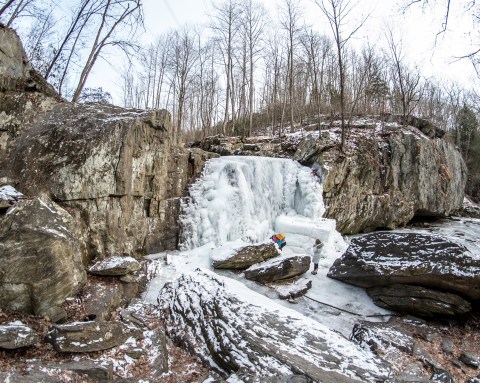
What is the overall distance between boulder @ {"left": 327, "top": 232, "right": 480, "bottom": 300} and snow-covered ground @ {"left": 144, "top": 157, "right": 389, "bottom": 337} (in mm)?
494

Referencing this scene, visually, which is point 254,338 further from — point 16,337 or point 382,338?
point 16,337

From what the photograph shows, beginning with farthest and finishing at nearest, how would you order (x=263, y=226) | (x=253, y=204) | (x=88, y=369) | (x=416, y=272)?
1. (x=253, y=204)
2. (x=263, y=226)
3. (x=416, y=272)
4. (x=88, y=369)

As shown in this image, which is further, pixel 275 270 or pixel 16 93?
pixel 275 270

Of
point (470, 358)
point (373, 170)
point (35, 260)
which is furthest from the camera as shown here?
point (373, 170)

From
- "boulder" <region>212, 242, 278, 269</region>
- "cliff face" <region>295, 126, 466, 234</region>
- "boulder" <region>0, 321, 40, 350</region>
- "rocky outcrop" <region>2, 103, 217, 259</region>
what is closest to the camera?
"boulder" <region>0, 321, 40, 350</region>

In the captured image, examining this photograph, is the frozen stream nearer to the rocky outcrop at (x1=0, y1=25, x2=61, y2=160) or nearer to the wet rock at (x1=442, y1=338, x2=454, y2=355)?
the wet rock at (x1=442, y1=338, x2=454, y2=355)

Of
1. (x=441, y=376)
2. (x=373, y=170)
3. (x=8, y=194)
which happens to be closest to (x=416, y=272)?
(x=441, y=376)

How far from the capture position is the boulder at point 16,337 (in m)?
2.98

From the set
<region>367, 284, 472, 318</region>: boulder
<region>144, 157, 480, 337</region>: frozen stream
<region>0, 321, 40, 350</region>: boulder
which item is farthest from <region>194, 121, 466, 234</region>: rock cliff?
<region>0, 321, 40, 350</region>: boulder

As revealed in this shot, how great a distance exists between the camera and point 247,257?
7.56 m

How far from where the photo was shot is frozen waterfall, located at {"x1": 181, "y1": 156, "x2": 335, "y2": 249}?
8.92 m

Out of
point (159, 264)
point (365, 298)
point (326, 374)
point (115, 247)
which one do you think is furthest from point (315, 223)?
point (326, 374)

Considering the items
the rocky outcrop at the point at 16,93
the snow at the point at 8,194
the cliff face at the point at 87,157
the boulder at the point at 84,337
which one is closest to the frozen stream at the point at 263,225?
the cliff face at the point at 87,157

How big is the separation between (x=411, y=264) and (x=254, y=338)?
4258mm
